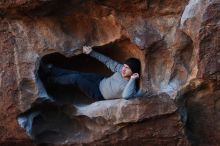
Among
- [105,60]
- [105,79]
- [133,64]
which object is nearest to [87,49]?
[105,60]

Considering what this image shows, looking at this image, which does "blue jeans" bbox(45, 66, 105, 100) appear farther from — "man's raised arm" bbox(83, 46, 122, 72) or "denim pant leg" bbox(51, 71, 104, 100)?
"man's raised arm" bbox(83, 46, 122, 72)

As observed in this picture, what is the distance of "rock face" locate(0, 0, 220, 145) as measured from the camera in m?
4.00

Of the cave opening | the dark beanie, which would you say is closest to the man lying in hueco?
the dark beanie

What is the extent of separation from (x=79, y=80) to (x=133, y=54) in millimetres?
487

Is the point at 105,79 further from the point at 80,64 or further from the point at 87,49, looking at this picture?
the point at 80,64

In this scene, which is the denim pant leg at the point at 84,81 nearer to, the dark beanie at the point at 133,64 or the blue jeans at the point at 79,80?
the blue jeans at the point at 79,80

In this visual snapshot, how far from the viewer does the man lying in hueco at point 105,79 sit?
4.03 meters

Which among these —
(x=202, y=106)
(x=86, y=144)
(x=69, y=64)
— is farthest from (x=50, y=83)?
(x=202, y=106)

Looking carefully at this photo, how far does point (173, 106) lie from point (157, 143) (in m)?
0.37

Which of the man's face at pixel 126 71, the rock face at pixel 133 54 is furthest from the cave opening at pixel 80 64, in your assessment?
the man's face at pixel 126 71

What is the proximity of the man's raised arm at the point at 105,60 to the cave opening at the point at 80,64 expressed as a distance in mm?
86

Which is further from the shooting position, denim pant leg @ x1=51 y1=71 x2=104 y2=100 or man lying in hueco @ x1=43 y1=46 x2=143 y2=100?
denim pant leg @ x1=51 y1=71 x2=104 y2=100

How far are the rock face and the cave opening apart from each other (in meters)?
0.05

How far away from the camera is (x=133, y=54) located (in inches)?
169
